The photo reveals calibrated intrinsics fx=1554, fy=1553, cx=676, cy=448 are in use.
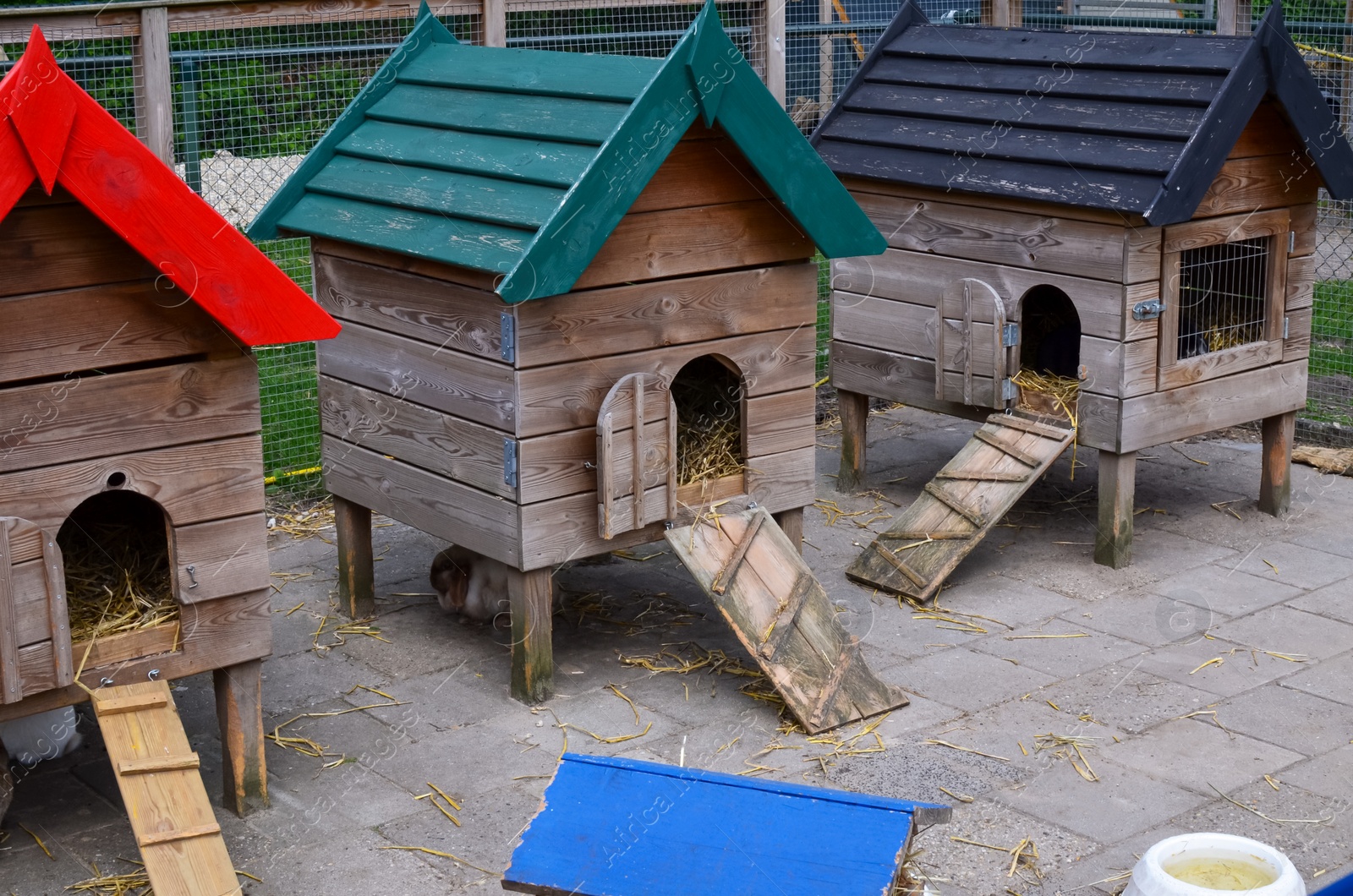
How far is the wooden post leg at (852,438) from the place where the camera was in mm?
7008

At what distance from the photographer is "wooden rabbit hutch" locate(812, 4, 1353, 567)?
568 centimetres

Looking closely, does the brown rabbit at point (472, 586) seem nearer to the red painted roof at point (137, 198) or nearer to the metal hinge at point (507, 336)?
the metal hinge at point (507, 336)

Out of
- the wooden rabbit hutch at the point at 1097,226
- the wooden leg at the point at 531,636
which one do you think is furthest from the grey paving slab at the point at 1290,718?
the wooden leg at the point at 531,636

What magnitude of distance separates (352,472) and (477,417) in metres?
0.88

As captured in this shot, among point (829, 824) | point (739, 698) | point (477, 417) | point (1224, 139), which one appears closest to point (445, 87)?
point (477, 417)

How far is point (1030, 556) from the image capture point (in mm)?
6234

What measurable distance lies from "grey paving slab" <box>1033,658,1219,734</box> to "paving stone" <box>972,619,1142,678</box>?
79 millimetres

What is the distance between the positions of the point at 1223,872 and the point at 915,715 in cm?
163

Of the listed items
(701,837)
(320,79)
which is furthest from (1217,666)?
(320,79)

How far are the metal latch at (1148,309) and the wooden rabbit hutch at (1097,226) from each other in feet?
0.04

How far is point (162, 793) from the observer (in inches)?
145

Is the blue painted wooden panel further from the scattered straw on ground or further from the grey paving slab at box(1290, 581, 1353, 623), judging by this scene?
the grey paving slab at box(1290, 581, 1353, 623)

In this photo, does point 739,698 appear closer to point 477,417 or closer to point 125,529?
point 477,417

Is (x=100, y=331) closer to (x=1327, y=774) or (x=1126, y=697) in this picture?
(x=1126, y=697)
